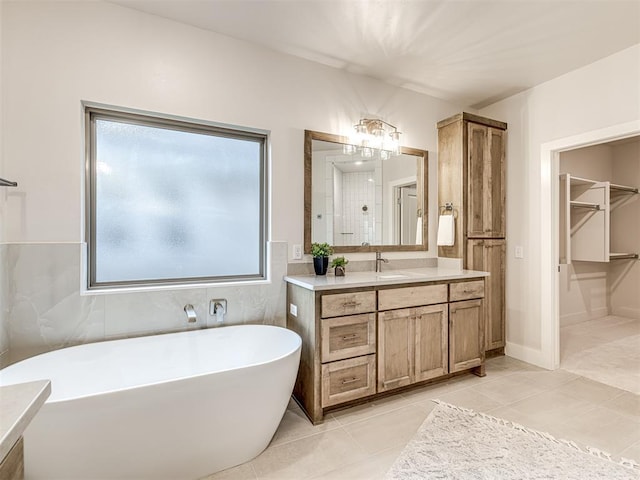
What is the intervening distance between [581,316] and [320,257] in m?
4.40

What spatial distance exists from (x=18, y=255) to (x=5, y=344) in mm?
513

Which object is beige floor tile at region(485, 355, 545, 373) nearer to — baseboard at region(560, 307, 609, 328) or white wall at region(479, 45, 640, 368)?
white wall at region(479, 45, 640, 368)

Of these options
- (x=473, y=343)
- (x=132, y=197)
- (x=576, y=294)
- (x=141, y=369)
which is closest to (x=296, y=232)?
(x=132, y=197)

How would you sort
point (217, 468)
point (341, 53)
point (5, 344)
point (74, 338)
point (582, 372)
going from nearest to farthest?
point (217, 468)
point (5, 344)
point (74, 338)
point (341, 53)
point (582, 372)

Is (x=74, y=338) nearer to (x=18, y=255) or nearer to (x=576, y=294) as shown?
(x=18, y=255)

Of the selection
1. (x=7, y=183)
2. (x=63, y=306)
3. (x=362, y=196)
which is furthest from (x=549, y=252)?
(x=7, y=183)

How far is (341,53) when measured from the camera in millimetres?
2635

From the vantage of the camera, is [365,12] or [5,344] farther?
[365,12]

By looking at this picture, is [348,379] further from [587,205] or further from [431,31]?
[587,205]

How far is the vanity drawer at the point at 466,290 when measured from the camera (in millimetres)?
2689

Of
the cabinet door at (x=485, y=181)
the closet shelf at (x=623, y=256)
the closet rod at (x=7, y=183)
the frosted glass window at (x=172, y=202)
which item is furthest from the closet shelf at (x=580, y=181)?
the closet rod at (x=7, y=183)

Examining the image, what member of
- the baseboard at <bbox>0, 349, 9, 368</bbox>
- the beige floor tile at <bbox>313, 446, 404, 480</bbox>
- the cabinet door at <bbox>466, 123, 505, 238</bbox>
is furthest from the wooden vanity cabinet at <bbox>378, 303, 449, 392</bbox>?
the baseboard at <bbox>0, 349, 9, 368</bbox>

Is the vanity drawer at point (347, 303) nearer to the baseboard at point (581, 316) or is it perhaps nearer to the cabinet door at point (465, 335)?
the cabinet door at point (465, 335)

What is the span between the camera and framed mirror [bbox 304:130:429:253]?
2785 mm
